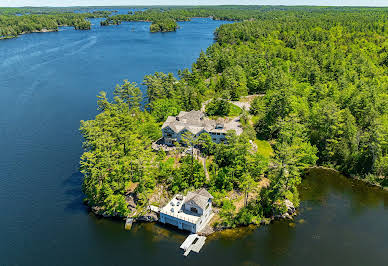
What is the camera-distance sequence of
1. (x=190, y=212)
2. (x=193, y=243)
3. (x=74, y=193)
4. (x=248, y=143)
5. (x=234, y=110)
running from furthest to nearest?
(x=234, y=110), (x=248, y=143), (x=74, y=193), (x=190, y=212), (x=193, y=243)

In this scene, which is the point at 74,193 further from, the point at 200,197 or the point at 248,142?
the point at 248,142

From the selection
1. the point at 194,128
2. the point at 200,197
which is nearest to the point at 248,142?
the point at 194,128

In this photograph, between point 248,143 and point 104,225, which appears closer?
point 104,225

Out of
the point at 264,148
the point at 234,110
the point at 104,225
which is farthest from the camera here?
the point at 234,110

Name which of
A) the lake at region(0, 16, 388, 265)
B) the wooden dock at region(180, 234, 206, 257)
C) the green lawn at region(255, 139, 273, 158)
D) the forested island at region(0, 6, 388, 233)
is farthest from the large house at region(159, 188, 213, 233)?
the green lawn at region(255, 139, 273, 158)

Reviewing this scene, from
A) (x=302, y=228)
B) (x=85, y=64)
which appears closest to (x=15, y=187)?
(x=302, y=228)

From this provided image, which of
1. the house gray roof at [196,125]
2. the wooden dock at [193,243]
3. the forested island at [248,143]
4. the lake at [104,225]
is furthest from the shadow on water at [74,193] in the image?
the house gray roof at [196,125]
